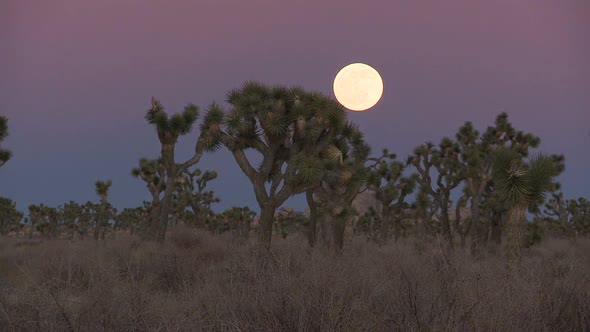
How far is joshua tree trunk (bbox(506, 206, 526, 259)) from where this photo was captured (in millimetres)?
16031

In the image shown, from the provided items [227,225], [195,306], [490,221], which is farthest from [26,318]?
[227,225]

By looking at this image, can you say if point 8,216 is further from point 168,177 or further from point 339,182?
point 339,182

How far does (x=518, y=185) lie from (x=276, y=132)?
850 centimetres

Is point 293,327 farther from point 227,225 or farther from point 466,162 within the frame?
point 227,225

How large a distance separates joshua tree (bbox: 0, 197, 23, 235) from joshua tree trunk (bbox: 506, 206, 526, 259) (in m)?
53.8

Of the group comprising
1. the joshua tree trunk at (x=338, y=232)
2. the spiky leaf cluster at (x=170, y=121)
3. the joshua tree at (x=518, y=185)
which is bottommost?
the joshua tree trunk at (x=338, y=232)

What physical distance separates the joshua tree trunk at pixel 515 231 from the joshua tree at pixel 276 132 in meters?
6.71

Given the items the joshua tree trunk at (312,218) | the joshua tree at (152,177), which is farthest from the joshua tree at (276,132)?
the joshua tree at (152,177)

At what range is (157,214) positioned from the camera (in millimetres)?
26953

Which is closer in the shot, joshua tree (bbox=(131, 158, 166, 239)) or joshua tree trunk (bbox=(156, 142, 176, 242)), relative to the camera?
joshua tree trunk (bbox=(156, 142, 176, 242))

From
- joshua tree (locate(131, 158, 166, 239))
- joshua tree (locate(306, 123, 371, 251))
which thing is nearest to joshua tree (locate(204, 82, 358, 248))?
joshua tree (locate(306, 123, 371, 251))

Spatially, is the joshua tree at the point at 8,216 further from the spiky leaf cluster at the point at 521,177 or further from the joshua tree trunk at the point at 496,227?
the spiky leaf cluster at the point at 521,177

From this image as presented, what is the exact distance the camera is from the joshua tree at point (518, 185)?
1611 centimetres

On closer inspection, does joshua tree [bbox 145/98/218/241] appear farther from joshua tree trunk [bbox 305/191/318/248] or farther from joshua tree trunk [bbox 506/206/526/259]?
joshua tree trunk [bbox 506/206/526/259]
